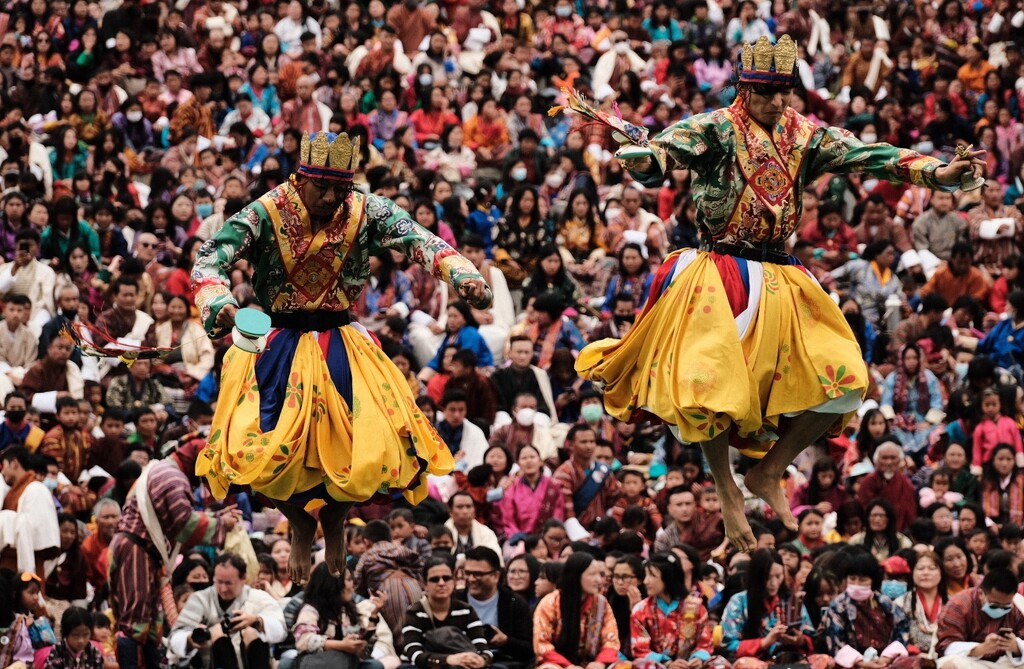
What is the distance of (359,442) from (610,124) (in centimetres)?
215

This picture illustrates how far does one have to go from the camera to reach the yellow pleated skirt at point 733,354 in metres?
11.3

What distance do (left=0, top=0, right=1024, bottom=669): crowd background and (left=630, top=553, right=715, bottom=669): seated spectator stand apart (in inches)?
1.4

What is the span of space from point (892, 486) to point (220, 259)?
319 inches

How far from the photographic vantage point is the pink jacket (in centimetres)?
1728

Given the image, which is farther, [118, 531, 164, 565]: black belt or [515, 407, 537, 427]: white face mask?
[515, 407, 537, 427]: white face mask

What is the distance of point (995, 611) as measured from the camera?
50.2ft

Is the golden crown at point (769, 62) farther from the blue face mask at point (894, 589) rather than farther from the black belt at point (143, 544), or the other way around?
the black belt at point (143, 544)

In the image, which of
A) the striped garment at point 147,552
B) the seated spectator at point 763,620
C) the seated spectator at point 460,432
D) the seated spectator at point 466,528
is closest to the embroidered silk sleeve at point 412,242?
the striped garment at point 147,552

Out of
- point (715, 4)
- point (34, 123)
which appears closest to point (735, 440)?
point (34, 123)

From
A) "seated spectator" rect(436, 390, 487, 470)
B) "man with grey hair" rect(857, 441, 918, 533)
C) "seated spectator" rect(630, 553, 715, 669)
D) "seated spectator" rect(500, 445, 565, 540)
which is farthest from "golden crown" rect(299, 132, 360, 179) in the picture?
"man with grey hair" rect(857, 441, 918, 533)

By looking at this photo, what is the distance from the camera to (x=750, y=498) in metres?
17.8

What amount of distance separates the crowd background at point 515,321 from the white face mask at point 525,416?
0.35ft

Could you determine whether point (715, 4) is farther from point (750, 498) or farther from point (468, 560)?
point (468, 560)

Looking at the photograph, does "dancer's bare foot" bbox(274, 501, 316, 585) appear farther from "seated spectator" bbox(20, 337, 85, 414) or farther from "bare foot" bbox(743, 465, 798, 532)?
"seated spectator" bbox(20, 337, 85, 414)
